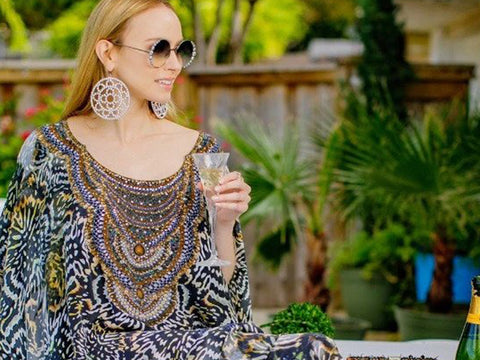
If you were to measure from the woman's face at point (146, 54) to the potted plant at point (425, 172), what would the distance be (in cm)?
282

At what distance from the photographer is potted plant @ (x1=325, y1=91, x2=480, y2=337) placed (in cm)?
569

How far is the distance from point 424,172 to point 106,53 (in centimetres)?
300

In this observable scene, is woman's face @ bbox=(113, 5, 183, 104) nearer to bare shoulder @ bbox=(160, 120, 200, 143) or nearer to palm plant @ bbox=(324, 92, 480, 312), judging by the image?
bare shoulder @ bbox=(160, 120, 200, 143)

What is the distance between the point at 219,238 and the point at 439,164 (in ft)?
9.60

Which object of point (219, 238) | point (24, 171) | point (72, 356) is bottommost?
point (72, 356)

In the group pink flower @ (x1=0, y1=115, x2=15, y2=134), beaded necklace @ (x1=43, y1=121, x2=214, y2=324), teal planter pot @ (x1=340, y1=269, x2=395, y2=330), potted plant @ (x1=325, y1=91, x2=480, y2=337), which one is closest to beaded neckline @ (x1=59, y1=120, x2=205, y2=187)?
beaded necklace @ (x1=43, y1=121, x2=214, y2=324)

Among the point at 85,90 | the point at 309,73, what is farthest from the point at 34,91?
the point at 85,90

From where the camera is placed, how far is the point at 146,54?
121 inches

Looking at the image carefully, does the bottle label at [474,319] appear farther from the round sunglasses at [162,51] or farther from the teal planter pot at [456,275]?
the teal planter pot at [456,275]

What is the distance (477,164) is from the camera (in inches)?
224

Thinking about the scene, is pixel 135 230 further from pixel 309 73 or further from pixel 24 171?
pixel 309 73

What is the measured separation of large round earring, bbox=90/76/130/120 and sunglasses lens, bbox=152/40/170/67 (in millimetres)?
151

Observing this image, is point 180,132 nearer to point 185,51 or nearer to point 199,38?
point 185,51

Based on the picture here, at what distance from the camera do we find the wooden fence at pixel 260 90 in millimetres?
8141
